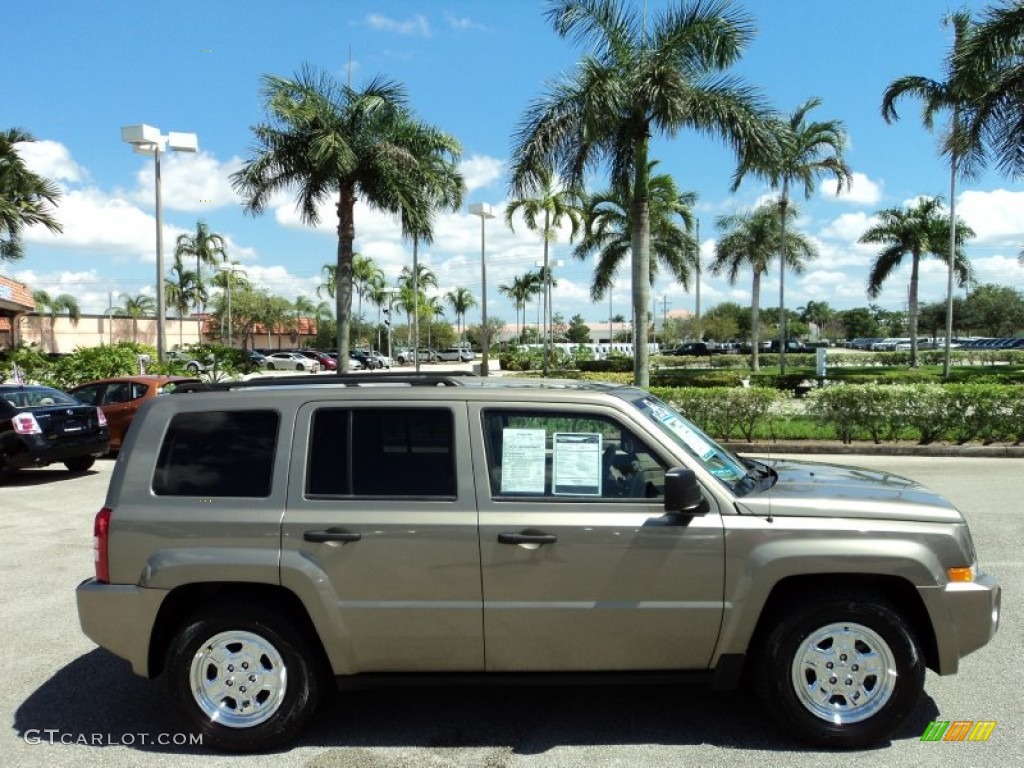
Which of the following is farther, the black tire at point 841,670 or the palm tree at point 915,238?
the palm tree at point 915,238

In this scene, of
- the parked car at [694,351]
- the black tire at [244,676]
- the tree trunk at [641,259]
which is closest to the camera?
the black tire at [244,676]

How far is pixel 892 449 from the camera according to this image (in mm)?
14117

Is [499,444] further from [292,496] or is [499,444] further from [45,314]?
[45,314]

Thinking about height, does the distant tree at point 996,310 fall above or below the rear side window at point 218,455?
above

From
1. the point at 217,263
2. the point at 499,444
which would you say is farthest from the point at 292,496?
the point at 217,263

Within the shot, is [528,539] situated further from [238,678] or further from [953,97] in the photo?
[953,97]

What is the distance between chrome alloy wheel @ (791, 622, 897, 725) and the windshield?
762mm

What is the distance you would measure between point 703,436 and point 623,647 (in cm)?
130

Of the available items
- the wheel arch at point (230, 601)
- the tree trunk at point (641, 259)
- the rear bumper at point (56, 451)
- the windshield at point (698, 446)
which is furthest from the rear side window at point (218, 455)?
the tree trunk at point (641, 259)

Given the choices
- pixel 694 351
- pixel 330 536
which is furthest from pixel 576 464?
pixel 694 351

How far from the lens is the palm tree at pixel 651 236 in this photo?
34381 millimetres

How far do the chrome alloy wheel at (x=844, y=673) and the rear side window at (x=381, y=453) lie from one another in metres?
1.81

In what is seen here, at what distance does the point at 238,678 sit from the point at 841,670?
2.77 meters

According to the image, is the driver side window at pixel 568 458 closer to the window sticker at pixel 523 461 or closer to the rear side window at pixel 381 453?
the window sticker at pixel 523 461
